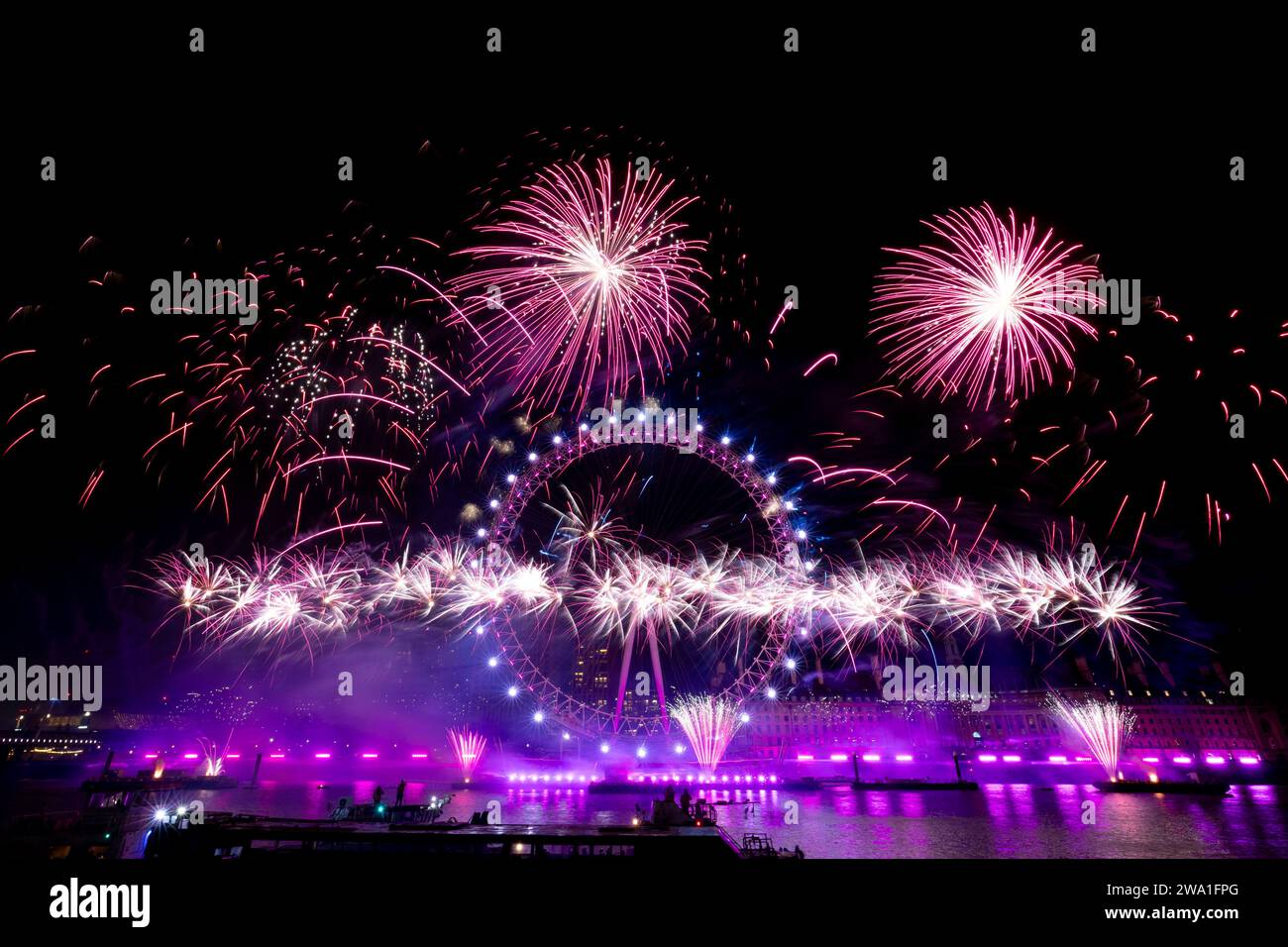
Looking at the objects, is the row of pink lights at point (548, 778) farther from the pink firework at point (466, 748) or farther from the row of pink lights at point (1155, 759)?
the row of pink lights at point (1155, 759)

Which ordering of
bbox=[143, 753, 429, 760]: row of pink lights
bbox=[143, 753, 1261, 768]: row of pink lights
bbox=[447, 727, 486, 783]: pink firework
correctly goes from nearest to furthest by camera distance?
bbox=[447, 727, 486, 783]: pink firework, bbox=[143, 753, 1261, 768]: row of pink lights, bbox=[143, 753, 429, 760]: row of pink lights

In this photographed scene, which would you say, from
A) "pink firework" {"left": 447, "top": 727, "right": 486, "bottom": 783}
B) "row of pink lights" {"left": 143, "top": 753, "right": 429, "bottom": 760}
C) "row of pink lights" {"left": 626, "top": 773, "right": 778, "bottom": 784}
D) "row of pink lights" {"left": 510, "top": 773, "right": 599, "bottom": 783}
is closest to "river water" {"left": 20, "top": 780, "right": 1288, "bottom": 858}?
"row of pink lights" {"left": 510, "top": 773, "right": 599, "bottom": 783}

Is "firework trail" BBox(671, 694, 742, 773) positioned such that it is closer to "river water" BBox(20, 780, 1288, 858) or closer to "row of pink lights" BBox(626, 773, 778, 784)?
"row of pink lights" BBox(626, 773, 778, 784)

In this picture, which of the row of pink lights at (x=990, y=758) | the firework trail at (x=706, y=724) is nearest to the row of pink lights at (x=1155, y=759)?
the row of pink lights at (x=990, y=758)

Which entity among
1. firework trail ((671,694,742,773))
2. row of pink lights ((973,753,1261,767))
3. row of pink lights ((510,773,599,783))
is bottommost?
row of pink lights ((973,753,1261,767))
